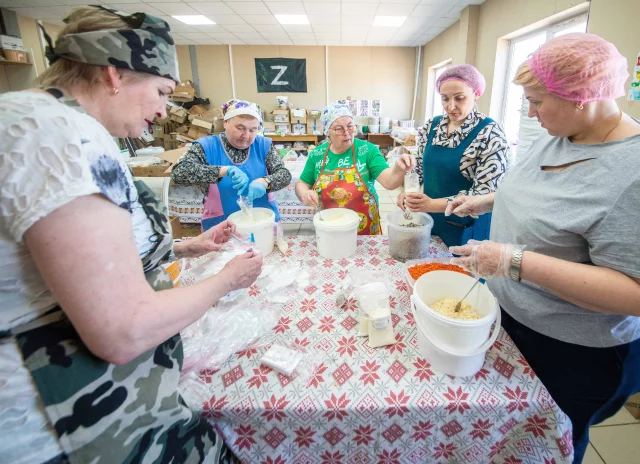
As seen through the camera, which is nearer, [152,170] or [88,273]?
[88,273]

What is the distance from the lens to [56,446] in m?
0.57

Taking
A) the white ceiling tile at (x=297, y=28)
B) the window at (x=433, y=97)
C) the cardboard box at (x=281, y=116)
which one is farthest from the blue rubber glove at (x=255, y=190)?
the window at (x=433, y=97)

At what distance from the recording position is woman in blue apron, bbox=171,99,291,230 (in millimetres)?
1877

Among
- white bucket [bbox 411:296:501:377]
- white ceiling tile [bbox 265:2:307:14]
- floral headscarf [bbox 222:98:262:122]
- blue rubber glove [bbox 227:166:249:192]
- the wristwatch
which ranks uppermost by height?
white ceiling tile [bbox 265:2:307:14]

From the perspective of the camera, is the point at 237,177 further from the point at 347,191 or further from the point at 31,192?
the point at 31,192

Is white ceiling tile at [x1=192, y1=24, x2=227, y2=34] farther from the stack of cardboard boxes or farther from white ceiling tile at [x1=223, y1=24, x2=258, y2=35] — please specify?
the stack of cardboard boxes

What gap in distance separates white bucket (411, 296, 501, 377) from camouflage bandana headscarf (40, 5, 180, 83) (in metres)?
0.90

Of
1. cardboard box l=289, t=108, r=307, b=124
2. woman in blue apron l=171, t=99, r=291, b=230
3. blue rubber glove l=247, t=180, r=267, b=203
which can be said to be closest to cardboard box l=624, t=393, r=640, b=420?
woman in blue apron l=171, t=99, r=291, b=230

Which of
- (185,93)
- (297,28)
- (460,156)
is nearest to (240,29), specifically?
(297,28)

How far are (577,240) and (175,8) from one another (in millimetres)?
5935

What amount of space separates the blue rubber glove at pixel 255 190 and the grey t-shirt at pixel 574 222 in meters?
1.27

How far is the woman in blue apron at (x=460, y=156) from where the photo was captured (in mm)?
1565

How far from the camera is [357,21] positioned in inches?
215

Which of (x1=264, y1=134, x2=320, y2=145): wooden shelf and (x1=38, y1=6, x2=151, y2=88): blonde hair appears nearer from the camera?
(x1=38, y1=6, x2=151, y2=88): blonde hair
